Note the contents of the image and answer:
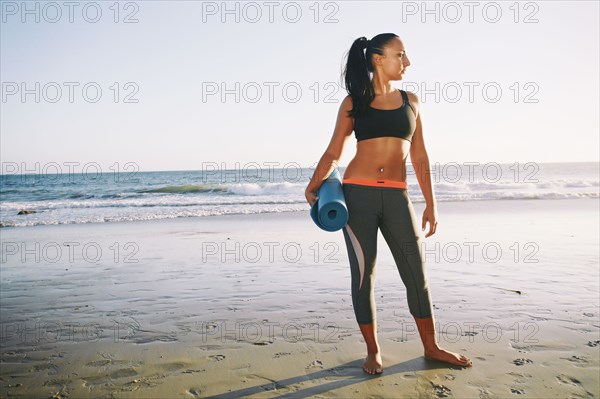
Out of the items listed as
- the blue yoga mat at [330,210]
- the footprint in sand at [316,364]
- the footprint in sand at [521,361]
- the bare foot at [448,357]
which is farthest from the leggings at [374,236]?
the footprint in sand at [521,361]

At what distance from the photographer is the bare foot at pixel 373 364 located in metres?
2.98

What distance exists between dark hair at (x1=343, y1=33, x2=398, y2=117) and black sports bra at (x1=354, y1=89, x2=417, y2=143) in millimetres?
57

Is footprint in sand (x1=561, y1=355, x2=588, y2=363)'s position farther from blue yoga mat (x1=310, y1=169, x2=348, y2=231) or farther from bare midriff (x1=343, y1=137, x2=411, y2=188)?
blue yoga mat (x1=310, y1=169, x2=348, y2=231)

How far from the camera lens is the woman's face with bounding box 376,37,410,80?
302 cm

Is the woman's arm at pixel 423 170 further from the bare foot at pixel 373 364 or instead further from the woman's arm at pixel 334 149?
the bare foot at pixel 373 364

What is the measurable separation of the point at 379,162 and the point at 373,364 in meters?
1.26

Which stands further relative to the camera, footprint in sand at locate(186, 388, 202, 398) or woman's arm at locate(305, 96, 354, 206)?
woman's arm at locate(305, 96, 354, 206)

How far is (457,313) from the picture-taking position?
418 cm

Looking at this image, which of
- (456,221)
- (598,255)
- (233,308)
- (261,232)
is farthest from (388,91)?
(456,221)

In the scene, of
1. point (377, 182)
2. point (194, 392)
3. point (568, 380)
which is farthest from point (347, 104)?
point (568, 380)

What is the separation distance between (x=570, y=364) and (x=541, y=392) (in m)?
0.49

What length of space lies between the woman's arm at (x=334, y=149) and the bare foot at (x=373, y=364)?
1.05m

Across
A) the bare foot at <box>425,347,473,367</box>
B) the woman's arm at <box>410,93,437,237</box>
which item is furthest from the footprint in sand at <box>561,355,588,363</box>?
the woman's arm at <box>410,93,437,237</box>

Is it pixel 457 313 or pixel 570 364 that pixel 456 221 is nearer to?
pixel 457 313
